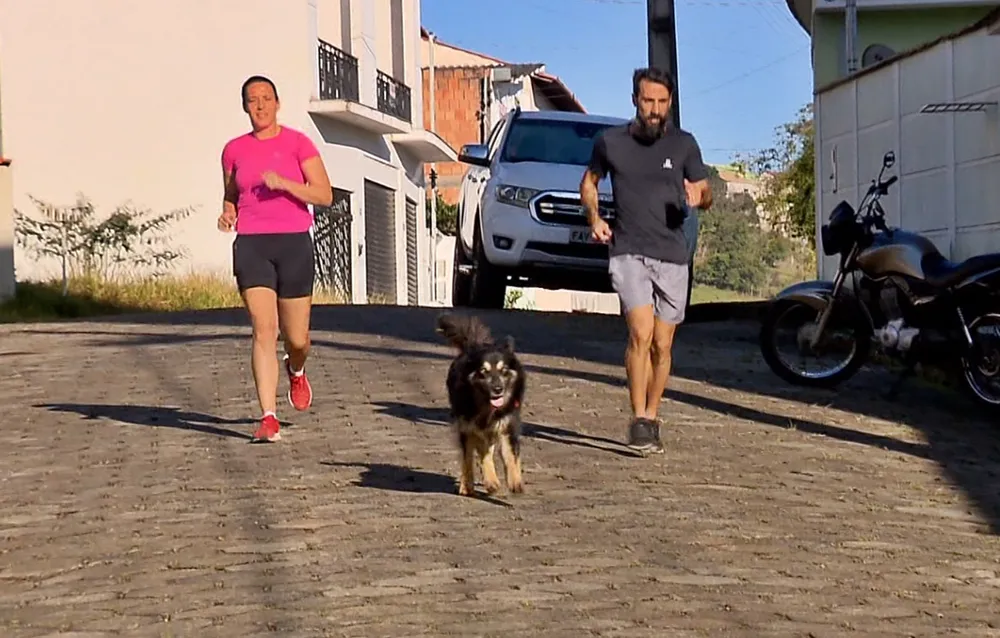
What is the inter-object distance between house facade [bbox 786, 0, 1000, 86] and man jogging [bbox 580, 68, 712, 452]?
1407cm

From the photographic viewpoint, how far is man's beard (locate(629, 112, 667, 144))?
8711mm

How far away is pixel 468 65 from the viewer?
55.1 meters

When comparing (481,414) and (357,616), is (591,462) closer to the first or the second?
(481,414)

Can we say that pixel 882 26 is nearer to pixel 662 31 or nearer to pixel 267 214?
pixel 662 31

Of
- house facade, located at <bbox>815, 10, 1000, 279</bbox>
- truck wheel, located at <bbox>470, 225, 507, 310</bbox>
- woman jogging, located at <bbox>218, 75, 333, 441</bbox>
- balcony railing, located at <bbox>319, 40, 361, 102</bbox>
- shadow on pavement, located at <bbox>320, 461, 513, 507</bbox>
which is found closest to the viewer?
shadow on pavement, located at <bbox>320, 461, 513, 507</bbox>

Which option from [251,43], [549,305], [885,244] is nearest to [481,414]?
[885,244]

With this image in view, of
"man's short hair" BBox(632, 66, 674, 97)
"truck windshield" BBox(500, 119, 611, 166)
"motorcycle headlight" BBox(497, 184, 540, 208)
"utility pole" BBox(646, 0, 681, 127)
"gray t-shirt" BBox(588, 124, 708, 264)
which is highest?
"utility pole" BBox(646, 0, 681, 127)

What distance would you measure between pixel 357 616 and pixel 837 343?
6587 mm

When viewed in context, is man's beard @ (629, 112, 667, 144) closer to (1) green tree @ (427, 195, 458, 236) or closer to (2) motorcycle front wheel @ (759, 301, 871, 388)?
(2) motorcycle front wheel @ (759, 301, 871, 388)

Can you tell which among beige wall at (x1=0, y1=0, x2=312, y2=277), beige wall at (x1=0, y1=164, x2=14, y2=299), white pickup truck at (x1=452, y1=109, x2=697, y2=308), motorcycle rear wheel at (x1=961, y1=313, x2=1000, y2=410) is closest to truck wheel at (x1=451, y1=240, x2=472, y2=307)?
white pickup truck at (x1=452, y1=109, x2=697, y2=308)

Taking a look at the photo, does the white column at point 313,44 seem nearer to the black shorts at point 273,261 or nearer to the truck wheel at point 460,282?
the truck wheel at point 460,282

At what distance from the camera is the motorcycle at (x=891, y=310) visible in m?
10.7

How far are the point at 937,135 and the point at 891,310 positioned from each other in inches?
119

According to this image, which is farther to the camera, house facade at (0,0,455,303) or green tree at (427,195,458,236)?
green tree at (427,195,458,236)
